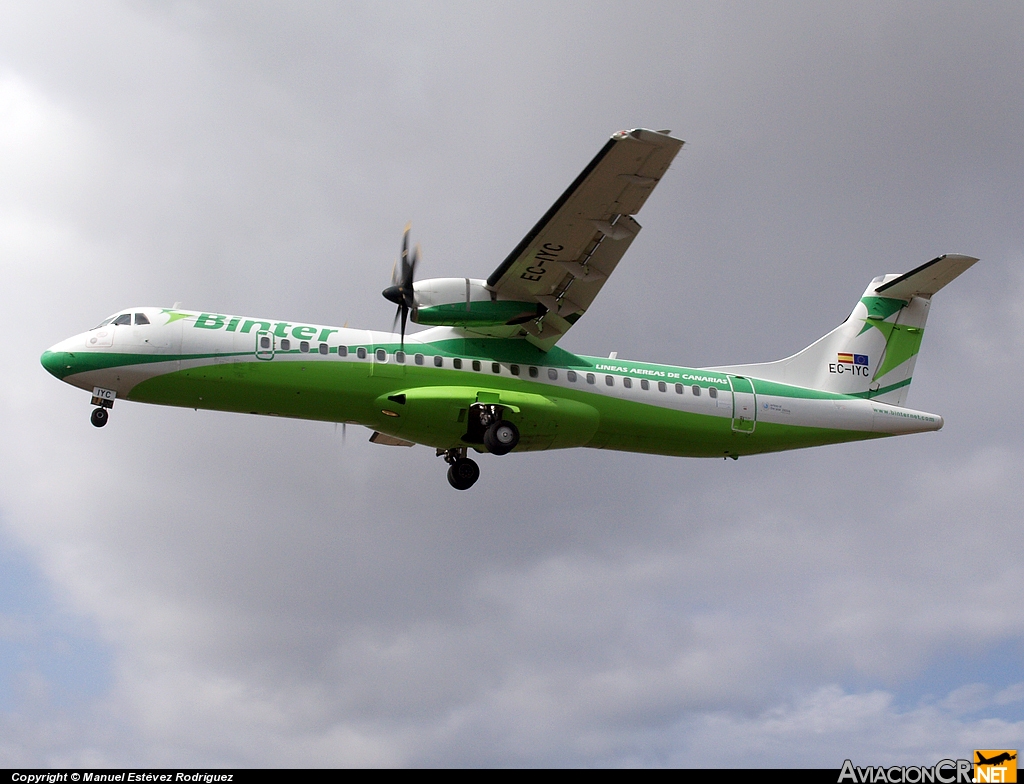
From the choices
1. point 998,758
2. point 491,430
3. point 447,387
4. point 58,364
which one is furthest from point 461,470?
point 998,758

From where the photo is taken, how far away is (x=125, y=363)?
17.8m

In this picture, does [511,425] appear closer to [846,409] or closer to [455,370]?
[455,370]

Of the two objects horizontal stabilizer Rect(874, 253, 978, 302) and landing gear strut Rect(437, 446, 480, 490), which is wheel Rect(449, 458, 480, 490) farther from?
horizontal stabilizer Rect(874, 253, 978, 302)

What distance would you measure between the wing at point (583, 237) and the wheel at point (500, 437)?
6.12ft

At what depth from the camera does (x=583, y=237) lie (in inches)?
701

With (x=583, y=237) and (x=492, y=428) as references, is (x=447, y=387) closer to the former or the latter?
(x=492, y=428)

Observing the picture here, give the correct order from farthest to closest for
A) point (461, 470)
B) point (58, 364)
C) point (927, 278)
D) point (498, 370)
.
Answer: point (927, 278) < point (461, 470) < point (498, 370) < point (58, 364)

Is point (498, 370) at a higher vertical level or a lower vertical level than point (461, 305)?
lower

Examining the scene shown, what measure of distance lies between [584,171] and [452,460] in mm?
6673

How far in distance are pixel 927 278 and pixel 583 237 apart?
28.3 feet

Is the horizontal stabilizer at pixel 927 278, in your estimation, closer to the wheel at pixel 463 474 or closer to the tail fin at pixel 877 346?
the tail fin at pixel 877 346

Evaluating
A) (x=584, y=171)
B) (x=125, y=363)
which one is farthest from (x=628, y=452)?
(x=125, y=363)

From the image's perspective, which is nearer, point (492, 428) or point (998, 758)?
point (998, 758)

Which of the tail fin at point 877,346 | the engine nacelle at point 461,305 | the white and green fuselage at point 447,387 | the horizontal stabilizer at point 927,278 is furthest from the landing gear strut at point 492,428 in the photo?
the horizontal stabilizer at point 927,278
